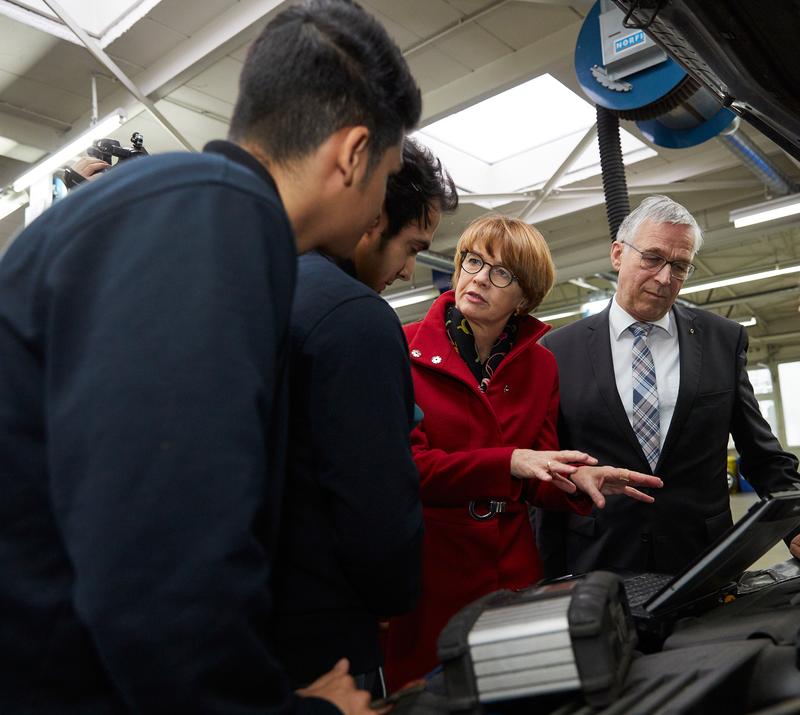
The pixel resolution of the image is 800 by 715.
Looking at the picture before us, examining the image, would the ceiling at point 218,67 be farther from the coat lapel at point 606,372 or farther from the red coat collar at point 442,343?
the red coat collar at point 442,343

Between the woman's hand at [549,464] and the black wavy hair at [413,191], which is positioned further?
the woman's hand at [549,464]

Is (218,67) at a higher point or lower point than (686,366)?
higher

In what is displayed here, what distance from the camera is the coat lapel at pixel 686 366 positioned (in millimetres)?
1823

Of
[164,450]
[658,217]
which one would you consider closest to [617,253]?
[658,217]

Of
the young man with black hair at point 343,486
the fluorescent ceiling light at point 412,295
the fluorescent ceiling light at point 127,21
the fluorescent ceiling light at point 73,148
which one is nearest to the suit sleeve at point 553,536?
the young man with black hair at point 343,486

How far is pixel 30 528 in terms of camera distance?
1.97 feet

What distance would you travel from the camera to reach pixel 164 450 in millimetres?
514

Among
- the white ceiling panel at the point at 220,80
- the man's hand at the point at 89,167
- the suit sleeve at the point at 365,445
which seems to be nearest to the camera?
the suit sleeve at the point at 365,445

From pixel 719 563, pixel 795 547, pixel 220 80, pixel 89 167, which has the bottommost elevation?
pixel 795 547

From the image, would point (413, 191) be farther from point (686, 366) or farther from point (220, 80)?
point (220, 80)

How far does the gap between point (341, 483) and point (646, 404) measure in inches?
50.3

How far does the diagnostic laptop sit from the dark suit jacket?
70 centimetres

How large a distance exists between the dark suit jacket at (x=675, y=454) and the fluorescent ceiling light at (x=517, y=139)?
375 centimetres

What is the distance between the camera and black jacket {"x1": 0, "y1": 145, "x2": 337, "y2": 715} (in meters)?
0.51
